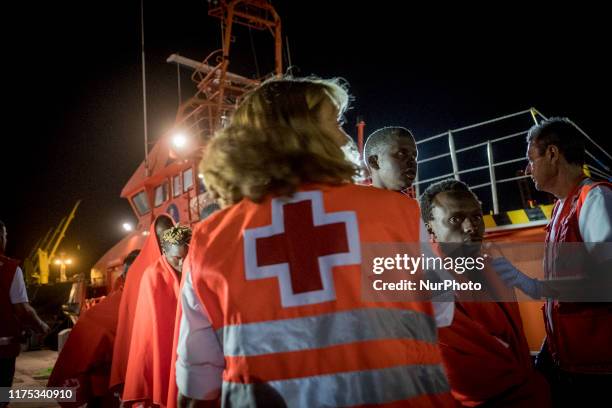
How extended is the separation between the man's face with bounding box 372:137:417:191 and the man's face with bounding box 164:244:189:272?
1.54m

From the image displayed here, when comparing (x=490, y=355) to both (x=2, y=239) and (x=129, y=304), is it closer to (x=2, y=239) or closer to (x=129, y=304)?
(x=129, y=304)

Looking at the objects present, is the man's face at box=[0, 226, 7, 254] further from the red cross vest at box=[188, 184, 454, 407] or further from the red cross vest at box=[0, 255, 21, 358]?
the red cross vest at box=[188, 184, 454, 407]

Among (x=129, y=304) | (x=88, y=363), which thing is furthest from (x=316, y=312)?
(x=88, y=363)

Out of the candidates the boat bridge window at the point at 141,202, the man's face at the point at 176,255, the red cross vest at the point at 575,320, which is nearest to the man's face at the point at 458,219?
the red cross vest at the point at 575,320

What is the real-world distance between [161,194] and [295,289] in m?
14.8

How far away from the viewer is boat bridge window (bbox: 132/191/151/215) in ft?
51.7

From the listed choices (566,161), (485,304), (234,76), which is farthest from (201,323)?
(234,76)

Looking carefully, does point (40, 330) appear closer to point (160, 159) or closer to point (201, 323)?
point (201, 323)

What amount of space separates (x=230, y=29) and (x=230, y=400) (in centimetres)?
1326

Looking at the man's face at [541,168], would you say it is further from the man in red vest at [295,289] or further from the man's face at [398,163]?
the man in red vest at [295,289]

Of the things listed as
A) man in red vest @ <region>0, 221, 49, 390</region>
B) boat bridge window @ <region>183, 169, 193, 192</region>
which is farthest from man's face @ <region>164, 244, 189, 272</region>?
boat bridge window @ <region>183, 169, 193, 192</region>

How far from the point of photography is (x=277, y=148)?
49.8 inches

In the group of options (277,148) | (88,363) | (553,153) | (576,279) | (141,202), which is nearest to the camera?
(277,148)

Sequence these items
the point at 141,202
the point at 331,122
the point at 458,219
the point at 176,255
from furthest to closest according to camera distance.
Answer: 1. the point at 141,202
2. the point at 176,255
3. the point at 458,219
4. the point at 331,122
